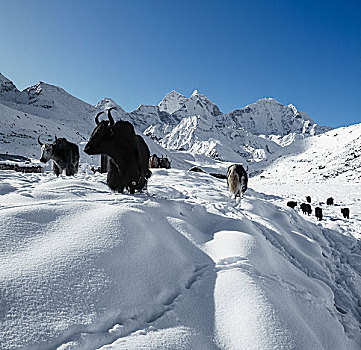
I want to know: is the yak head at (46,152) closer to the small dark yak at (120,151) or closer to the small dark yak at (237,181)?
the small dark yak at (120,151)

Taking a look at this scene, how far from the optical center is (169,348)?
3.91 ft

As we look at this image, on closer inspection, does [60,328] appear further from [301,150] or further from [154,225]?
[301,150]

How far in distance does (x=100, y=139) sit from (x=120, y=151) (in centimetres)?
42

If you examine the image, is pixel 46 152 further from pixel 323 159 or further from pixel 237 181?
pixel 323 159

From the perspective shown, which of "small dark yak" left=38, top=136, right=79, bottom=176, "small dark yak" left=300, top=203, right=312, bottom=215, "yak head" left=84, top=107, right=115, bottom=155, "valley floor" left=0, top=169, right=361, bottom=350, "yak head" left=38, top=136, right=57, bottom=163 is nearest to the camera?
"valley floor" left=0, top=169, right=361, bottom=350

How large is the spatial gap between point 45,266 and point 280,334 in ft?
5.01

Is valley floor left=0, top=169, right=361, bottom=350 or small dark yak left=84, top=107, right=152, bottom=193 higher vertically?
small dark yak left=84, top=107, right=152, bottom=193

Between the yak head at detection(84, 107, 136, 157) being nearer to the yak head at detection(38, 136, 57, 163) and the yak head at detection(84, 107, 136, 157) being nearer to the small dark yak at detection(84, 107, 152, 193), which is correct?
the small dark yak at detection(84, 107, 152, 193)

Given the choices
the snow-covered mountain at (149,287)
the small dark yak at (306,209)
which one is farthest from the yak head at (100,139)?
the small dark yak at (306,209)

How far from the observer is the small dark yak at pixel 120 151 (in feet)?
13.2

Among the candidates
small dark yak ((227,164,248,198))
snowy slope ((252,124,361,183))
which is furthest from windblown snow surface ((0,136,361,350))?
snowy slope ((252,124,361,183))

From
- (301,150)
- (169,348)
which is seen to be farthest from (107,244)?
(301,150)

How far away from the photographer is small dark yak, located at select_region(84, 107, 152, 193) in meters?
4.02

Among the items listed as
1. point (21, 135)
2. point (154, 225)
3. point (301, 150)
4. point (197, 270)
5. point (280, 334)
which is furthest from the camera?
point (301, 150)
